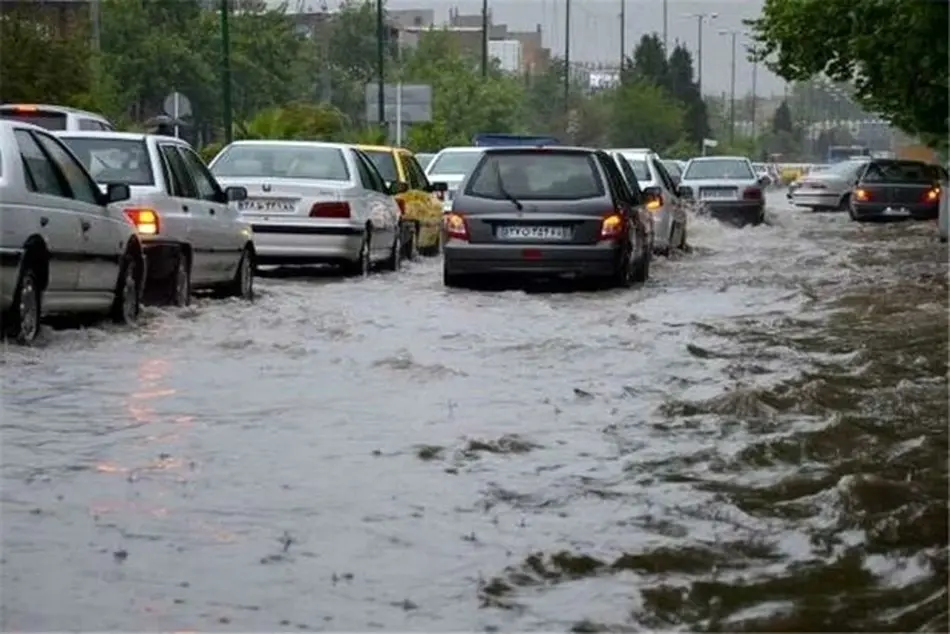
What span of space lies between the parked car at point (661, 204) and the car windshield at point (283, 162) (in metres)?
4.09

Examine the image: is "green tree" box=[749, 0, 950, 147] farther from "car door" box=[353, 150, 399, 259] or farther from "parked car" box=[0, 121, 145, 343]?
"parked car" box=[0, 121, 145, 343]

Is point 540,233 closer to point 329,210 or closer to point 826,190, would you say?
point 329,210

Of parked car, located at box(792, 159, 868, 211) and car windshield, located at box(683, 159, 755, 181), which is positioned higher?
car windshield, located at box(683, 159, 755, 181)

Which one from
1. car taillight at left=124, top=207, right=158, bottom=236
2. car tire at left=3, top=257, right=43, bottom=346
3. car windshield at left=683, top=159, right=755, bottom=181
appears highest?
car taillight at left=124, top=207, right=158, bottom=236

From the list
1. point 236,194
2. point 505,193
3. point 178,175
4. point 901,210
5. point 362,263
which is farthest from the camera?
point 901,210

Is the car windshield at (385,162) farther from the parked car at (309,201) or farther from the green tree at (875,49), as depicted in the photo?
the green tree at (875,49)

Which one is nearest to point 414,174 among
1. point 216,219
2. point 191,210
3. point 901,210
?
point 216,219

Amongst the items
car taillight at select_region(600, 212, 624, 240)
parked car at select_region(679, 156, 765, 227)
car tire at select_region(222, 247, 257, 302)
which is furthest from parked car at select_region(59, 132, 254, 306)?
parked car at select_region(679, 156, 765, 227)

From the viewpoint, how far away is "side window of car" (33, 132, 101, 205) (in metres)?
13.4

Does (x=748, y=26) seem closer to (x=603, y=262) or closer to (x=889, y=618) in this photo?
(x=603, y=262)

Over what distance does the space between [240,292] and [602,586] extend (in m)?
12.0

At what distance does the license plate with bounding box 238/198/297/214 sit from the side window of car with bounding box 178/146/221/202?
9.22 ft

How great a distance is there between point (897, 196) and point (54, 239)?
97.7 ft

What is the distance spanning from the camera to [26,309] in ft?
41.5
